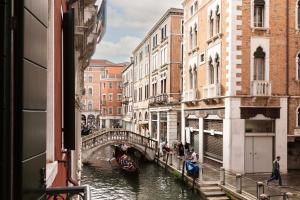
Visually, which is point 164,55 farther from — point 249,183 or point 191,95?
point 249,183

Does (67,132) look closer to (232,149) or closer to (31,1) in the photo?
(31,1)

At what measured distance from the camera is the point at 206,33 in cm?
2162

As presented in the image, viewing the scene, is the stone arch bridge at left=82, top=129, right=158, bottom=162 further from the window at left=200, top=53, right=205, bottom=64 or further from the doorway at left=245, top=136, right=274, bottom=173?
the doorway at left=245, top=136, right=274, bottom=173

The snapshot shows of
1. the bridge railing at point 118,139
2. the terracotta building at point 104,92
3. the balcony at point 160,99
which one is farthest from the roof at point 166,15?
the terracotta building at point 104,92

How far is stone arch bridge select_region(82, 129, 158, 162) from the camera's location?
1068 inches

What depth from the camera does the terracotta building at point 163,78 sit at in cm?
3090

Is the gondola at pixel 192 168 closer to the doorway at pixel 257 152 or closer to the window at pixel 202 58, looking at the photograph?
the doorway at pixel 257 152

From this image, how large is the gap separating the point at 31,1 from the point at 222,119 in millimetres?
17753

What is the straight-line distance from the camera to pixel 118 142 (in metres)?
28.7

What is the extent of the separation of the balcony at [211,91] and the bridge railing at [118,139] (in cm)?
809

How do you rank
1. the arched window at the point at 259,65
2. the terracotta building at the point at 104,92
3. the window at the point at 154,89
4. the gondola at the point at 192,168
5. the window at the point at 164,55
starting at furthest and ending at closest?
the terracotta building at the point at 104,92 < the window at the point at 154,89 < the window at the point at 164,55 < the arched window at the point at 259,65 < the gondola at the point at 192,168

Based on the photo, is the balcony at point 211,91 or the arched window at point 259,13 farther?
the balcony at point 211,91

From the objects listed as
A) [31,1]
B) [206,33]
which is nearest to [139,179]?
[206,33]

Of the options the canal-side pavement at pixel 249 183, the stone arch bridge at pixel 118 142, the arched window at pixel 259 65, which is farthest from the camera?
the stone arch bridge at pixel 118 142
